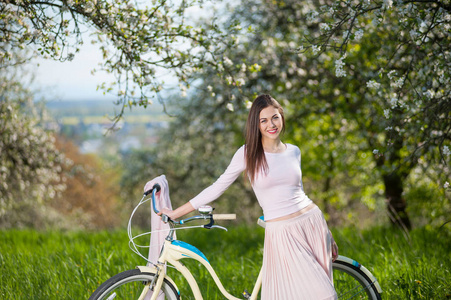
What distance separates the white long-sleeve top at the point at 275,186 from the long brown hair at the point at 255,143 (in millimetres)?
34

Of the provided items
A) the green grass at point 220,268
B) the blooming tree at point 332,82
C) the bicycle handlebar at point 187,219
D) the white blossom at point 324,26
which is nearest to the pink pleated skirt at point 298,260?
the bicycle handlebar at point 187,219

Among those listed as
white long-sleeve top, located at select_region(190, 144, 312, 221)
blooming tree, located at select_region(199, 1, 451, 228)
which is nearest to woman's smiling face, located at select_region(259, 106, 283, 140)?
white long-sleeve top, located at select_region(190, 144, 312, 221)

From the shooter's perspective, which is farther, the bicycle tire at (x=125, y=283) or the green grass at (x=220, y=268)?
the green grass at (x=220, y=268)

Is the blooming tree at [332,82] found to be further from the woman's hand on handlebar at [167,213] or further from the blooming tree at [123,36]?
the woman's hand on handlebar at [167,213]

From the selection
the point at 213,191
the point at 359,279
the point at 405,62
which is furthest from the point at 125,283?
the point at 405,62

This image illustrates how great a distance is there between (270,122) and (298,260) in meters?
0.89

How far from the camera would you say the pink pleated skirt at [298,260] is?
295cm

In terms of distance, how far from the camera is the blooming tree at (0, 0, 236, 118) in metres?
4.10

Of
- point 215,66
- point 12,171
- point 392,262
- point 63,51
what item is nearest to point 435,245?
point 392,262

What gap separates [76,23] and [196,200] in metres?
2.25

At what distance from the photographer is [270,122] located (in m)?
3.06

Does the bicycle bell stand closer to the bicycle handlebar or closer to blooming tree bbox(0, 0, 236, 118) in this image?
the bicycle handlebar

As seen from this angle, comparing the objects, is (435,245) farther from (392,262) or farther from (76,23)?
(76,23)

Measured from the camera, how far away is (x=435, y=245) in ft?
18.8
